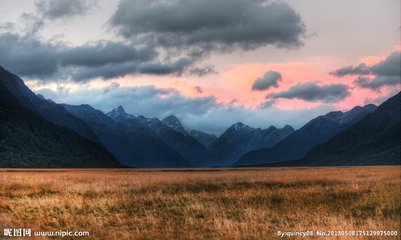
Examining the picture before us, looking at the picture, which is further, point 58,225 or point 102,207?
point 102,207

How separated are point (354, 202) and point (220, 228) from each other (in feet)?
37.8

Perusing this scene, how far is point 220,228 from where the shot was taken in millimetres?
20328

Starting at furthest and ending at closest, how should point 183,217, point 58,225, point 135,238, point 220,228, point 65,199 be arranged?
point 65,199 → point 183,217 → point 58,225 → point 220,228 → point 135,238

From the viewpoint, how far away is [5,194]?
116 ft

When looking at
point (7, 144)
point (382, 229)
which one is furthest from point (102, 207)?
point (7, 144)

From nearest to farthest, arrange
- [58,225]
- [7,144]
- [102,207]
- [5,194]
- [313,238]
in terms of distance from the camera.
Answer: [313,238] → [58,225] → [102,207] → [5,194] → [7,144]

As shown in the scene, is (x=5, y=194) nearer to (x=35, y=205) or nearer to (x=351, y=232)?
(x=35, y=205)

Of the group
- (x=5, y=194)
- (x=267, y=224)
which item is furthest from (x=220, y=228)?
(x=5, y=194)

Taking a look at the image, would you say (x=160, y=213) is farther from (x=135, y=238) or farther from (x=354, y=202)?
(x=354, y=202)

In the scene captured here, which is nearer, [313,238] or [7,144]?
[313,238]

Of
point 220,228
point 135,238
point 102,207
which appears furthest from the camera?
point 102,207

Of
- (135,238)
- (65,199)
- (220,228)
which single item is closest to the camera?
(135,238)

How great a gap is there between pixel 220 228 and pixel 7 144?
19630cm

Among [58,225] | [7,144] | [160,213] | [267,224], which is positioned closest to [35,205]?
[58,225]
